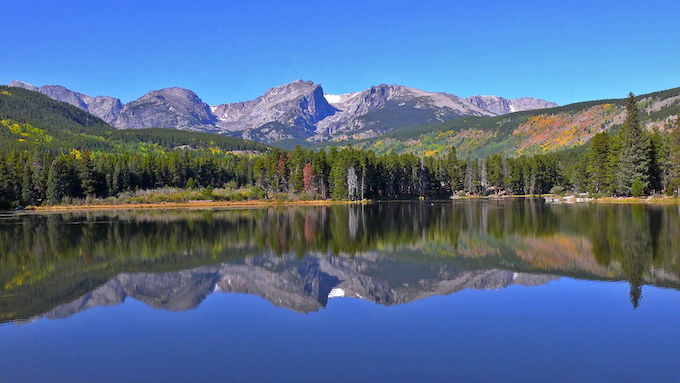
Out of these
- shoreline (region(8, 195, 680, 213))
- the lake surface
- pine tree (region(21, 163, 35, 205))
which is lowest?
the lake surface

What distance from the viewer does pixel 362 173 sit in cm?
11300

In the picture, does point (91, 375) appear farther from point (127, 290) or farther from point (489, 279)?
point (489, 279)

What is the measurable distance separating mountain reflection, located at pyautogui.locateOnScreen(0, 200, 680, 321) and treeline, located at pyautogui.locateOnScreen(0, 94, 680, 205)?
49.2 meters

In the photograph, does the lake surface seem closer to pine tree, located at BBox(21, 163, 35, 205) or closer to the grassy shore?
the grassy shore

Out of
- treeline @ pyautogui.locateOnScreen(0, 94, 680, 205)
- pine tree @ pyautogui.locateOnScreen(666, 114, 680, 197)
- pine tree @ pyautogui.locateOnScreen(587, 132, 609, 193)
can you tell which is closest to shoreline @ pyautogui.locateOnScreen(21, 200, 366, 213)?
treeline @ pyautogui.locateOnScreen(0, 94, 680, 205)

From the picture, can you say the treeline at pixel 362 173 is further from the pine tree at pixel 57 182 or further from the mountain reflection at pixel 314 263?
the mountain reflection at pixel 314 263

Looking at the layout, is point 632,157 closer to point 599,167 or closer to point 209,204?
point 599,167

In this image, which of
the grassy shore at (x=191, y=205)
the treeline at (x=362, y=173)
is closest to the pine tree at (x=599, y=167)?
the treeline at (x=362, y=173)

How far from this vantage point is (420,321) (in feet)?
48.6

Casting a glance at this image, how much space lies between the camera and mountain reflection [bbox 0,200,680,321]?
19.1 m

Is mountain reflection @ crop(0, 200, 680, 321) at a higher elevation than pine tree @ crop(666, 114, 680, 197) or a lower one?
lower

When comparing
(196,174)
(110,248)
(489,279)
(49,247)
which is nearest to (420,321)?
(489,279)

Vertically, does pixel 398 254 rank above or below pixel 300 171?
below

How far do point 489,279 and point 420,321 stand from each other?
7260mm
